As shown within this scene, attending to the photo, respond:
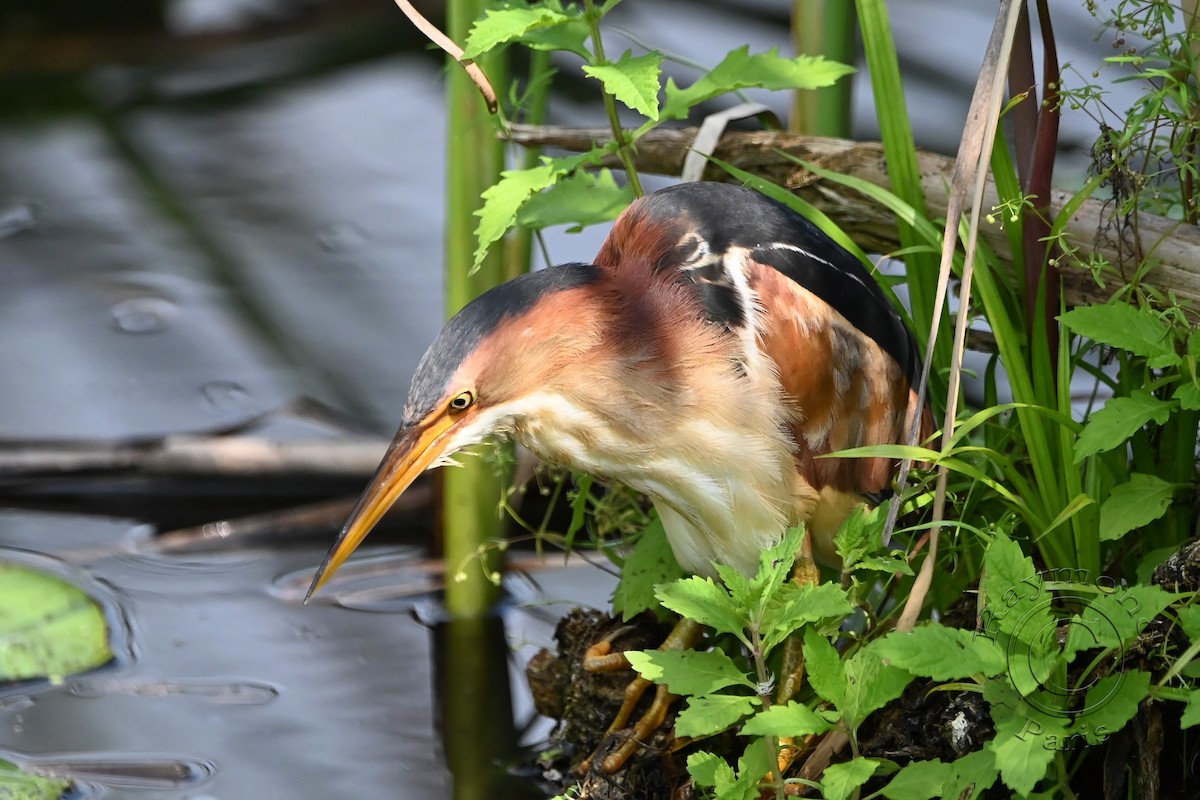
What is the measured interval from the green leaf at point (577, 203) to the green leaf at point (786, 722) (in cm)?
86

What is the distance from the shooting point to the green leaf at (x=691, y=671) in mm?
1654

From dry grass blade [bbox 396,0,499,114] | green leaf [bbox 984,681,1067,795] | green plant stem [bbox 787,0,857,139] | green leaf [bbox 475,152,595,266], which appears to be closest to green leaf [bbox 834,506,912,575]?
green leaf [bbox 984,681,1067,795]

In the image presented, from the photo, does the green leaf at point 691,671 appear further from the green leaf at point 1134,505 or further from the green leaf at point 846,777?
the green leaf at point 1134,505

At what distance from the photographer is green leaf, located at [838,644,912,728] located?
1.60 metres

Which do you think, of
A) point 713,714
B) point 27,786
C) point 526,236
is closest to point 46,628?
point 27,786

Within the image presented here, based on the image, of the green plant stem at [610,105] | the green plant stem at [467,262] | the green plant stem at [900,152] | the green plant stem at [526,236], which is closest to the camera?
the green plant stem at [610,105]

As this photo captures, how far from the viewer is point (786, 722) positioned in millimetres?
1567

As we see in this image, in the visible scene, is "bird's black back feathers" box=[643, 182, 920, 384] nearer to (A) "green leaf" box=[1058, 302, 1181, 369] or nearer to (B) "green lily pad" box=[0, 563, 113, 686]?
(A) "green leaf" box=[1058, 302, 1181, 369]

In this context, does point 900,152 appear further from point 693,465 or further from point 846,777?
point 846,777

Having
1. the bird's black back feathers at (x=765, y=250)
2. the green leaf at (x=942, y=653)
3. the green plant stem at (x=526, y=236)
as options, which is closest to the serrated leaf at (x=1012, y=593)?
the green leaf at (x=942, y=653)

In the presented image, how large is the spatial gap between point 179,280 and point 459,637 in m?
1.55

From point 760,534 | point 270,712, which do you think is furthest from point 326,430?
point 760,534

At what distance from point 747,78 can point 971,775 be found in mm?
1010

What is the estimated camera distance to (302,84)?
458 centimetres
